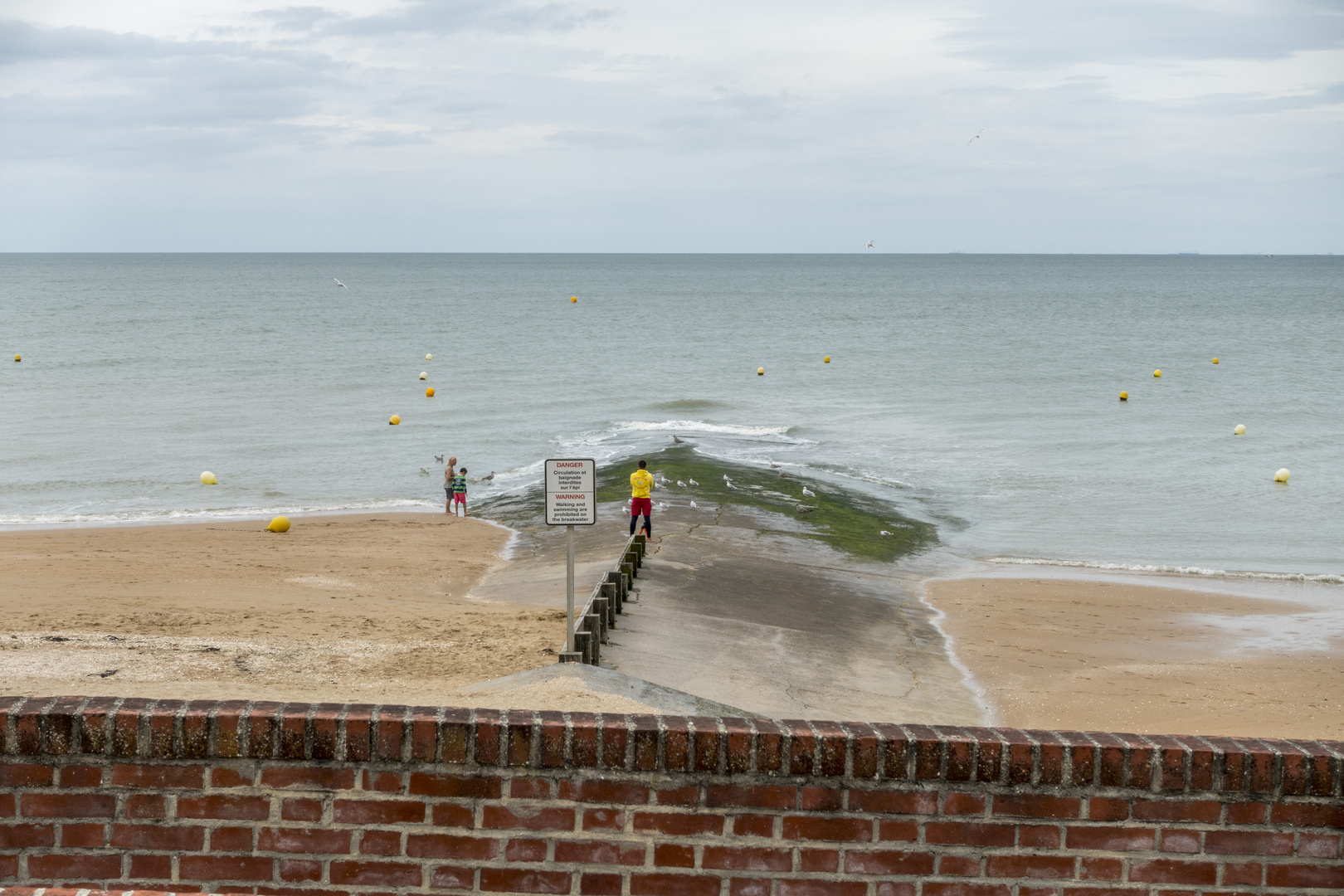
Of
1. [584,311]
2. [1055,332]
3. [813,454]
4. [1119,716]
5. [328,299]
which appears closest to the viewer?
[1119,716]

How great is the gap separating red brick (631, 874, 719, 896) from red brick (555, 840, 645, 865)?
67 mm

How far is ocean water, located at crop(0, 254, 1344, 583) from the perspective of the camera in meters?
28.1

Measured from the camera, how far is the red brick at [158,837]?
12.9 feet

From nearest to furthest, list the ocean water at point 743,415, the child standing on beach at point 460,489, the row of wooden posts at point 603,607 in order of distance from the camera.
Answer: the row of wooden posts at point 603,607 < the child standing on beach at point 460,489 < the ocean water at point 743,415

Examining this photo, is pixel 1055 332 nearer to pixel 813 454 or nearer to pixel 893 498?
pixel 813 454

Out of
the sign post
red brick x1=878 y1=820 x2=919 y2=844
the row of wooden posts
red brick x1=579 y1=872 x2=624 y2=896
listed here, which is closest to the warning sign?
the sign post

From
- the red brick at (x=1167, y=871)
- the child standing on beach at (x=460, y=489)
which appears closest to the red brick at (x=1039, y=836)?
the red brick at (x=1167, y=871)

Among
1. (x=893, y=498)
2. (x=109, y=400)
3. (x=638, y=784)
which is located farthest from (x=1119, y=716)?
(x=109, y=400)

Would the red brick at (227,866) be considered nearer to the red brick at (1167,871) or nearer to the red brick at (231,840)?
the red brick at (231,840)

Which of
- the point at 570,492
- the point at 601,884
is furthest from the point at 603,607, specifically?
the point at 601,884

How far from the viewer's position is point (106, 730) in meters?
3.89

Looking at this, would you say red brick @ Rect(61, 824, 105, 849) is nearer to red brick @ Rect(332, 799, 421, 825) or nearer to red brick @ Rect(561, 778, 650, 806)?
red brick @ Rect(332, 799, 421, 825)

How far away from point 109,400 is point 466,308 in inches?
2766

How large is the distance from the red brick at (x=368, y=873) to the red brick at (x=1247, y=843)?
2723 mm
